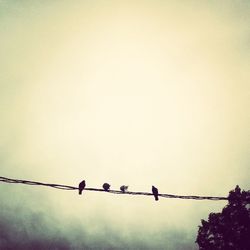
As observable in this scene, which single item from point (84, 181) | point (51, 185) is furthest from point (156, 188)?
point (51, 185)

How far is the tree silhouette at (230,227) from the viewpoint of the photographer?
23.9 meters

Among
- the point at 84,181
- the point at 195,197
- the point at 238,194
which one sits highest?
the point at 238,194

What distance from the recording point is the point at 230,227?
25.2 metres

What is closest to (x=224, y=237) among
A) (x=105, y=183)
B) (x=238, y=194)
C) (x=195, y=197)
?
(x=238, y=194)

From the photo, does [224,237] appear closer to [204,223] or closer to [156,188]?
[204,223]

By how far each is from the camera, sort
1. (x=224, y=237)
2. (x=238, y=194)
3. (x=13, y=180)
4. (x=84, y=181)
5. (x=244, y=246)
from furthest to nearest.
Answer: (x=238, y=194)
(x=224, y=237)
(x=244, y=246)
(x=84, y=181)
(x=13, y=180)

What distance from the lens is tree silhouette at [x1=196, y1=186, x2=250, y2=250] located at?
23859 millimetres

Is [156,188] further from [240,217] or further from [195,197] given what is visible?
[240,217]

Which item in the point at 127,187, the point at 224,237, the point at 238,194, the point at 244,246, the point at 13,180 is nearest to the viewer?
the point at 13,180

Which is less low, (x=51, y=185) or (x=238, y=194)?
(x=238, y=194)

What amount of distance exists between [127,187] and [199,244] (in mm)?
17757

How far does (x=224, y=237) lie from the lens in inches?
982

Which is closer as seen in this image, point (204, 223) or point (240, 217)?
point (240, 217)

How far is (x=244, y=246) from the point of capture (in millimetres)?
23188
